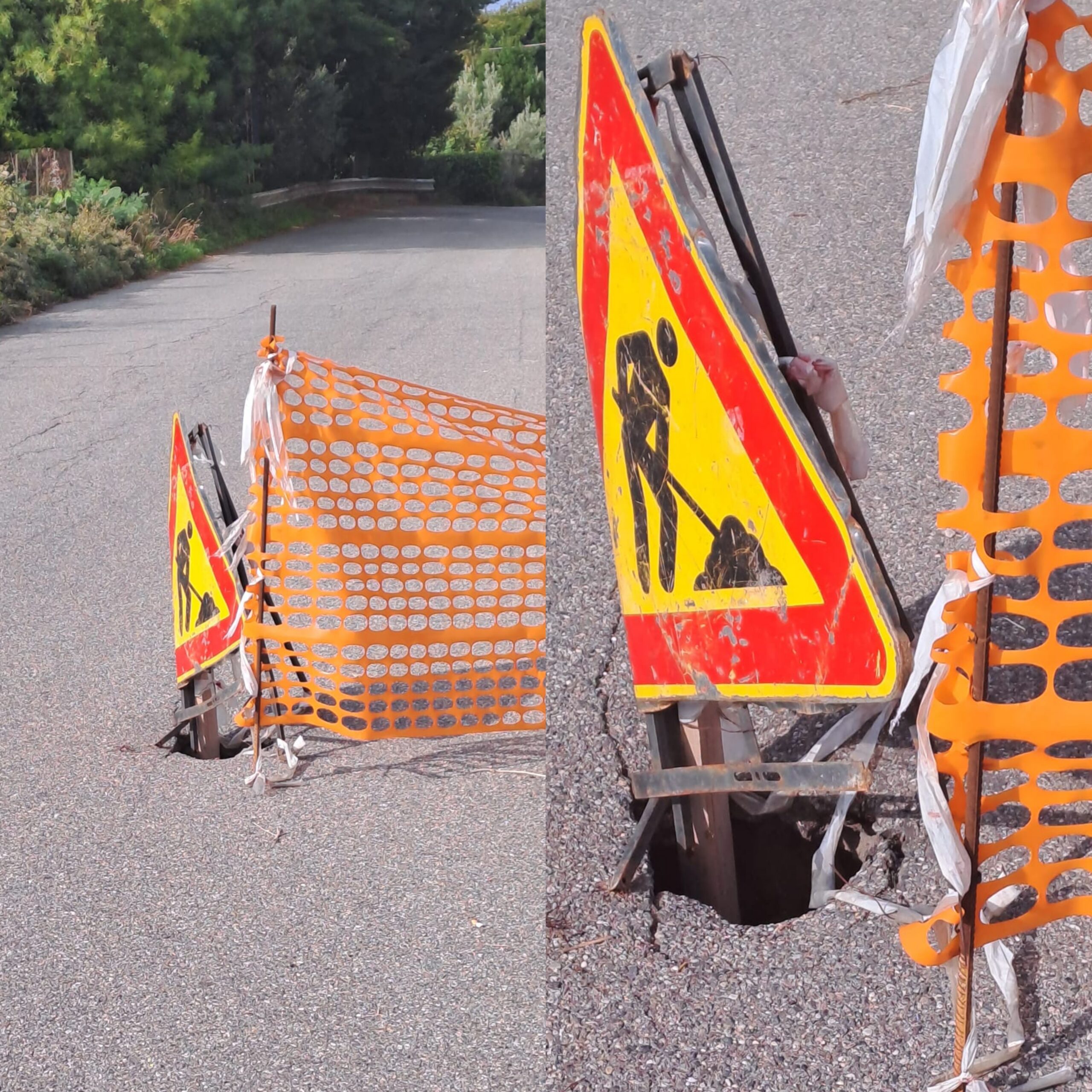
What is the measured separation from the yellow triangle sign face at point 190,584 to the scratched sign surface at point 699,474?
2399mm

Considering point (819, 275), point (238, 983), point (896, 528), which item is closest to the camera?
point (238, 983)

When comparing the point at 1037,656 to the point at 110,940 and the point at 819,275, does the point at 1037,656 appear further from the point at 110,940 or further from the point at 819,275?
the point at 819,275

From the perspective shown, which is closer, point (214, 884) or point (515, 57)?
point (214, 884)

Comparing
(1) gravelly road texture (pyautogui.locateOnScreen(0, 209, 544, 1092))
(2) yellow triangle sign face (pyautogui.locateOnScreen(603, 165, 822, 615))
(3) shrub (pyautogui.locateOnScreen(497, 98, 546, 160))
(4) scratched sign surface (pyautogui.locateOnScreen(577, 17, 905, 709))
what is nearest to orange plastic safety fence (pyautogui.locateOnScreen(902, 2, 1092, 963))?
(4) scratched sign surface (pyautogui.locateOnScreen(577, 17, 905, 709))

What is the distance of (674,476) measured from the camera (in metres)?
2.28

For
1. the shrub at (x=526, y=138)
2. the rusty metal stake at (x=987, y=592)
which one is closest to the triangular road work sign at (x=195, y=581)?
the rusty metal stake at (x=987, y=592)

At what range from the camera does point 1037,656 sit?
6.58ft

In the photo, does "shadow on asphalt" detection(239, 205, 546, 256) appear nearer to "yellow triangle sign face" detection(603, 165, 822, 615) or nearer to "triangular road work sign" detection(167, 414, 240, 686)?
"triangular road work sign" detection(167, 414, 240, 686)

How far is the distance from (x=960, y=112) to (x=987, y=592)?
2.38 feet

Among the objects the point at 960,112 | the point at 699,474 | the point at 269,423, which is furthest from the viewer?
the point at 269,423

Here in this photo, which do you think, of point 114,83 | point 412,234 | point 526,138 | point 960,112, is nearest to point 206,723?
point 960,112

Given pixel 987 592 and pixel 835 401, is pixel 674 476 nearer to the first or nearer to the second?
pixel 835 401

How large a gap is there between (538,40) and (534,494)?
183ft

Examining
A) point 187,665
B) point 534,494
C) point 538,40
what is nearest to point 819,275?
point 534,494
